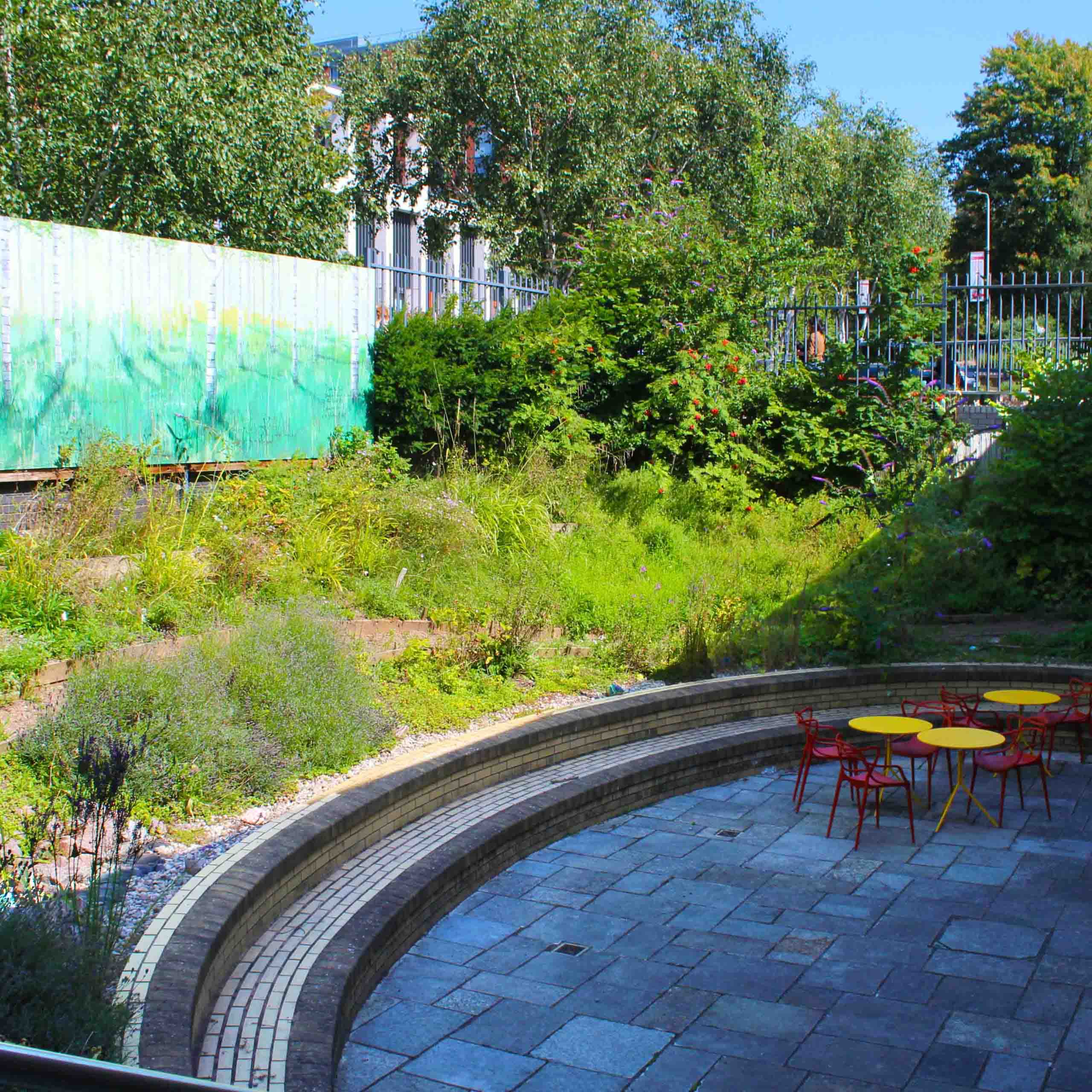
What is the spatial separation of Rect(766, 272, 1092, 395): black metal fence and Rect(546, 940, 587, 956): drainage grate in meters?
10.0

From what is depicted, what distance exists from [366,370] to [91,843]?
8.24 m

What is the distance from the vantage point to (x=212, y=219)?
17984 mm

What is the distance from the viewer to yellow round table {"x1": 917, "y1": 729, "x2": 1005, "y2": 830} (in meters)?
6.64

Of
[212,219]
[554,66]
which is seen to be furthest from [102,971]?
[554,66]

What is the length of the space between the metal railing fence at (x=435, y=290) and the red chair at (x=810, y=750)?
25.1ft

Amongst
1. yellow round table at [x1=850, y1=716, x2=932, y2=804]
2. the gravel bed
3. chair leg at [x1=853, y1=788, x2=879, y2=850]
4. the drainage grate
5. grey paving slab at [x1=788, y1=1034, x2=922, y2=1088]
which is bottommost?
the drainage grate

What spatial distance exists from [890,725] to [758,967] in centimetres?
272

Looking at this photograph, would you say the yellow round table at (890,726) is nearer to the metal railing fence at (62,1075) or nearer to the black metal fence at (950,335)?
the metal railing fence at (62,1075)

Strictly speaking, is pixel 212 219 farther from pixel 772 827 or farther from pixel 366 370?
pixel 772 827

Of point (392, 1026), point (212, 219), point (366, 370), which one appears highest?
point (212, 219)

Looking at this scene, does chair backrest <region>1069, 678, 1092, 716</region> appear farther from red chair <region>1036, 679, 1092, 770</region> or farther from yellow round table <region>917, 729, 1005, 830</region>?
yellow round table <region>917, 729, 1005, 830</region>

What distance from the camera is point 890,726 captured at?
7.15 metres

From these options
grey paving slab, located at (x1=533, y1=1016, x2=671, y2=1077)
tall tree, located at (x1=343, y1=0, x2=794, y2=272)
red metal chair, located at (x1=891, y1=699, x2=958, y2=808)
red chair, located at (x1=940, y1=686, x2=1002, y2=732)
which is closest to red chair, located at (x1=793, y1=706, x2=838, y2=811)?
red metal chair, located at (x1=891, y1=699, x2=958, y2=808)

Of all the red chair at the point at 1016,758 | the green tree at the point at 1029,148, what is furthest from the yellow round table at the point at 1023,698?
the green tree at the point at 1029,148
